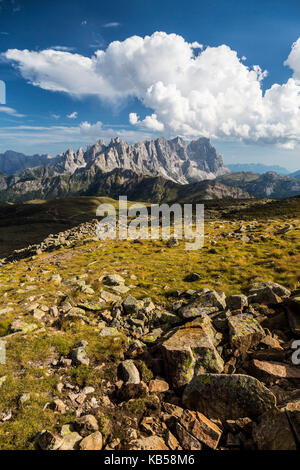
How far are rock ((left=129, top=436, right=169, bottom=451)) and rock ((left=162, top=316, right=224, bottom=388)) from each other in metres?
2.20

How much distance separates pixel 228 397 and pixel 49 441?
5.55m

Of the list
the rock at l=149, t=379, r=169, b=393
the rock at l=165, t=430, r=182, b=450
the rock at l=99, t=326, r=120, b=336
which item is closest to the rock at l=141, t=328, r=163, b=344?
the rock at l=99, t=326, r=120, b=336

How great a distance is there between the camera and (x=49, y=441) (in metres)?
6.22

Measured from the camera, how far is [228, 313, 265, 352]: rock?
10.1m

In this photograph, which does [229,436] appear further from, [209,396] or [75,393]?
[75,393]

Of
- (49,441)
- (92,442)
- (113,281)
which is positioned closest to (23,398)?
(49,441)

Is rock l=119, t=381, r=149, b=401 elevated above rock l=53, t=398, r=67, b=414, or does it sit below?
below

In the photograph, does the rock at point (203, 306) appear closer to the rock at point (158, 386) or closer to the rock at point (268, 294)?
the rock at point (268, 294)

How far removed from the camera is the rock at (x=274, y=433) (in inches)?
229

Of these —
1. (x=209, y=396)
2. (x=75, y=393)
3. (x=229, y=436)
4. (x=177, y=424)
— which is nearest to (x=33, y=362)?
(x=75, y=393)

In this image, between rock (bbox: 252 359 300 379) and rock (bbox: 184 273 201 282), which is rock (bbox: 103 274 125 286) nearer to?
rock (bbox: 184 273 201 282)

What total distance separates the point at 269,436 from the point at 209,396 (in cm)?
197

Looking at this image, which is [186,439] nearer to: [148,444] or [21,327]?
[148,444]
